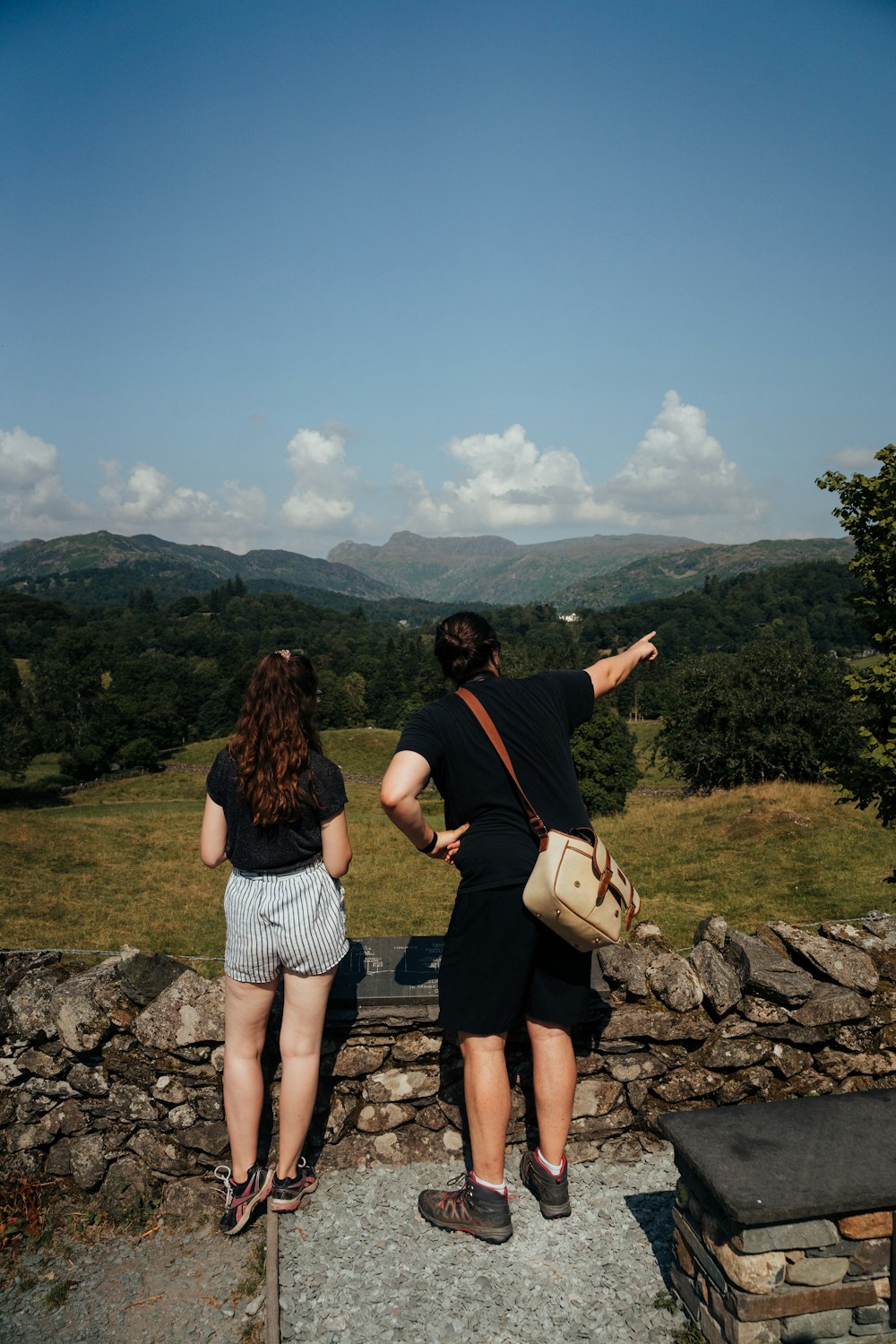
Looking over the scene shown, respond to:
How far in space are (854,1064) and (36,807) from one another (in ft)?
202

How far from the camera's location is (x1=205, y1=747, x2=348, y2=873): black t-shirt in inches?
148

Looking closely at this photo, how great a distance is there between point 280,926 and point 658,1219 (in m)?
2.53

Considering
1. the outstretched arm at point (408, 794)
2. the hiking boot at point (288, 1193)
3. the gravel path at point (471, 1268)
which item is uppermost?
the outstretched arm at point (408, 794)

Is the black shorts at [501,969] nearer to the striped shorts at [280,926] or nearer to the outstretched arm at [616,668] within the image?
the striped shorts at [280,926]

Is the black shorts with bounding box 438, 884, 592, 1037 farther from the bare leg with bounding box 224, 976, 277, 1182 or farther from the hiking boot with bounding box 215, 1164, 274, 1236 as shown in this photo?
the hiking boot with bounding box 215, 1164, 274, 1236

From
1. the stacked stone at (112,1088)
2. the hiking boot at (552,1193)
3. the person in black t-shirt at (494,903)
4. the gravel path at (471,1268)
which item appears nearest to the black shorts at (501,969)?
the person in black t-shirt at (494,903)

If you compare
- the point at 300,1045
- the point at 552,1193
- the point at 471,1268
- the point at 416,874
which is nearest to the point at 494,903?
the point at 300,1045

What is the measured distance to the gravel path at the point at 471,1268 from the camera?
336 cm

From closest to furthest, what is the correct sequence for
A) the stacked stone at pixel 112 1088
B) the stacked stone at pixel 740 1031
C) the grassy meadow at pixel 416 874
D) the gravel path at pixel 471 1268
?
the gravel path at pixel 471 1268 < the stacked stone at pixel 112 1088 < the stacked stone at pixel 740 1031 < the grassy meadow at pixel 416 874

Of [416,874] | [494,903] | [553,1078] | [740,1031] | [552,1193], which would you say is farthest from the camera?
[416,874]

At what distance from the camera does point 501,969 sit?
3635 millimetres

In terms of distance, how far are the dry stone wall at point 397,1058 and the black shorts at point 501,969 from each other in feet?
2.75

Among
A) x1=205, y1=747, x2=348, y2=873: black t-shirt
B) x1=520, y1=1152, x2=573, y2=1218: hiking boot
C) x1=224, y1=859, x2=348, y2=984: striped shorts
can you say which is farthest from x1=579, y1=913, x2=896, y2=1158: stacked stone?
x1=205, y1=747, x2=348, y2=873: black t-shirt

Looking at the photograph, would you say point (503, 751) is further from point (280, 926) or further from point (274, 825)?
point (280, 926)
